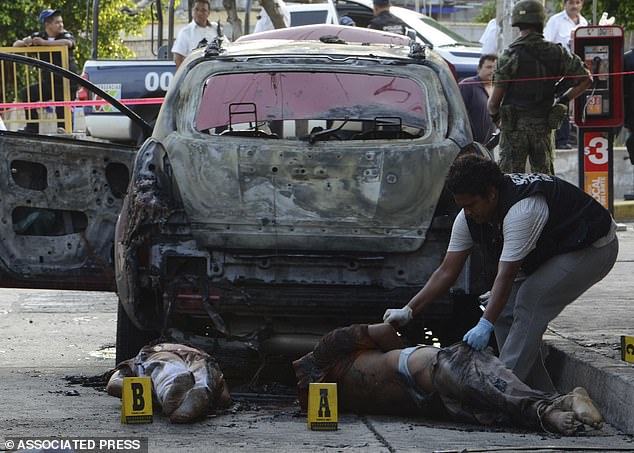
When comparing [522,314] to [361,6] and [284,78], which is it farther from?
[361,6]

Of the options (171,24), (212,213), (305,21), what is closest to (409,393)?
(212,213)

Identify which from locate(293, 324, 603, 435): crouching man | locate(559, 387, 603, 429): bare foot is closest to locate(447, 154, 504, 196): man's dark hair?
locate(293, 324, 603, 435): crouching man

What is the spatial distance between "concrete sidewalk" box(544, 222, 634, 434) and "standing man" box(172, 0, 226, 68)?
22.8 feet

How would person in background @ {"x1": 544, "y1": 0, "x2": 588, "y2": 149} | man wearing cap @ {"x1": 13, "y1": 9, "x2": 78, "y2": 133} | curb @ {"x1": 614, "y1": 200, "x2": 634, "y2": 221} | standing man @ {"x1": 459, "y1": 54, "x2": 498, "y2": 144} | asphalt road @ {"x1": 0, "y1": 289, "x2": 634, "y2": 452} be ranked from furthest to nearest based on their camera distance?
man wearing cap @ {"x1": 13, "y1": 9, "x2": 78, "y2": 133} → person in background @ {"x1": 544, "y1": 0, "x2": 588, "y2": 149} → curb @ {"x1": 614, "y1": 200, "x2": 634, "y2": 221} → standing man @ {"x1": 459, "y1": 54, "x2": 498, "y2": 144} → asphalt road @ {"x1": 0, "y1": 289, "x2": 634, "y2": 452}

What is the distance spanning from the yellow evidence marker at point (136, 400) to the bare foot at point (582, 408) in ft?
5.80

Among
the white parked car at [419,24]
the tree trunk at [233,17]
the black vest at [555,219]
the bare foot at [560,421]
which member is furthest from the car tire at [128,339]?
the tree trunk at [233,17]

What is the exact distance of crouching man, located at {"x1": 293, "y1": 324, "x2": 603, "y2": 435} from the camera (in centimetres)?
557

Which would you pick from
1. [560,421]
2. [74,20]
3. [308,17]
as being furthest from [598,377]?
[74,20]

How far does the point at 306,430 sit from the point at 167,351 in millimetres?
938

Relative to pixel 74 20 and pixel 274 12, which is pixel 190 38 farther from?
pixel 74 20

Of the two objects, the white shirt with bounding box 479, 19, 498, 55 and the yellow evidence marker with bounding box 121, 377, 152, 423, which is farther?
the white shirt with bounding box 479, 19, 498, 55

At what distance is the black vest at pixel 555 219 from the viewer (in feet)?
19.8

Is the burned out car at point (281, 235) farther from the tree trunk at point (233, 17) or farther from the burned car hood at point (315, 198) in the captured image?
the tree trunk at point (233, 17)

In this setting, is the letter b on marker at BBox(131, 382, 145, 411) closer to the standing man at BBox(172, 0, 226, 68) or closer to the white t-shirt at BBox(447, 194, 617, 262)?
the white t-shirt at BBox(447, 194, 617, 262)
